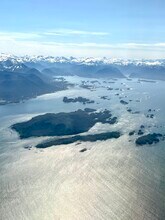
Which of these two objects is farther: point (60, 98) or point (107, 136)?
point (60, 98)

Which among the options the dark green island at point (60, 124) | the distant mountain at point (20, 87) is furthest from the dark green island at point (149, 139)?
the distant mountain at point (20, 87)

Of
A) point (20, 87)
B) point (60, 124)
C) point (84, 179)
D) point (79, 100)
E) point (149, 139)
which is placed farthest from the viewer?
point (20, 87)

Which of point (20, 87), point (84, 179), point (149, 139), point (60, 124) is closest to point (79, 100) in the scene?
point (20, 87)

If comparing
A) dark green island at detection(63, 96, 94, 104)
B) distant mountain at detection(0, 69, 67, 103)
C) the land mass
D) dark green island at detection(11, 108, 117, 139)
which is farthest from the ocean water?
distant mountain at detection(0, 69, 67, 103)

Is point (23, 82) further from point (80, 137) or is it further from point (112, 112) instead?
point (80, 137)

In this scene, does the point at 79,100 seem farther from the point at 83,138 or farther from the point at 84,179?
the point at 84,179

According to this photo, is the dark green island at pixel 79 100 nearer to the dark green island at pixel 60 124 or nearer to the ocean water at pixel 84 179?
the dark green island at pixel 60 124

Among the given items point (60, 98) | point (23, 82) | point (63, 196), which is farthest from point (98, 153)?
point (23, 82)

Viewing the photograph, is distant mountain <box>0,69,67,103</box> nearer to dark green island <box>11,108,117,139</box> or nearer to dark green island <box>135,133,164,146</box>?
dark green island <box>11,108,117,139</box>
